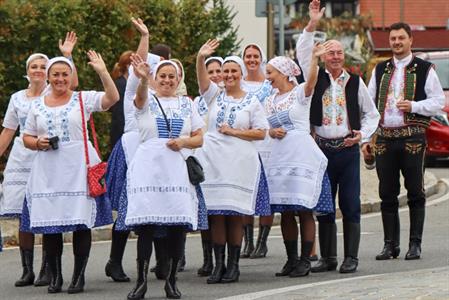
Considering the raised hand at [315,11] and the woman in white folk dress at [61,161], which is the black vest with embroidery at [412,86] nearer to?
the raised hand at [315,11]

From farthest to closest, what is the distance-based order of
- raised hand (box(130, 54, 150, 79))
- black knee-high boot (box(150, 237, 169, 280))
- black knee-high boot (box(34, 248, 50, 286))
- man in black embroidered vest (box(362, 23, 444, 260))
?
man in black embroidered vest (box(362, 23, 444, 260)) → black knee-high boot (box(34, 248, 50, 286)) → black knee-high boot (box(150, 237, 169, 280)) → raised hand (box(130, 54, 150, 79))

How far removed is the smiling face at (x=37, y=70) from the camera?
12648 mm

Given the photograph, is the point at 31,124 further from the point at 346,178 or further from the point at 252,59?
the point at 346,178

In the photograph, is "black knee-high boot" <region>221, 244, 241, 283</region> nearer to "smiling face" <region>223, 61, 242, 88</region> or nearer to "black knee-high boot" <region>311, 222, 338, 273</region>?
"black knee-high boot" <region>311, 222, 338, 273</region>

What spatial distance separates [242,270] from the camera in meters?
13.5

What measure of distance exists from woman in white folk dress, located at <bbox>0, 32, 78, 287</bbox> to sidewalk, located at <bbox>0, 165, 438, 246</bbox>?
10.6 ft

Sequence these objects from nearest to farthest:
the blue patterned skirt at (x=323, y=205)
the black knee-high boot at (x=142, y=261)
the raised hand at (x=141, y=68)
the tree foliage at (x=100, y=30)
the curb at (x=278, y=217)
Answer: the black knee-high boot at (x=142, y=261) < the raised hand at (x=141, y=68) < the blue patterned skirt at (x=323, y=205) < the curb at (x=278, y=217) < the tree foliage at (x=100, y=30)

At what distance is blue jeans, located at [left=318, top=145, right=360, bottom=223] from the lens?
13094 millimetres

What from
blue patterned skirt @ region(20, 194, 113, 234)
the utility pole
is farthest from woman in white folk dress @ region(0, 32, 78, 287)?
the utility pole

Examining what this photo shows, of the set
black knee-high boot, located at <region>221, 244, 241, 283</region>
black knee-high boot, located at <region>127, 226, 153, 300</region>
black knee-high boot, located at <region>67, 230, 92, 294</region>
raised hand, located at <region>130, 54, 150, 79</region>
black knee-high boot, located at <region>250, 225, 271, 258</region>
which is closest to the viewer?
black knee-high boot, located at <region>127, 226, 153, 300</region>

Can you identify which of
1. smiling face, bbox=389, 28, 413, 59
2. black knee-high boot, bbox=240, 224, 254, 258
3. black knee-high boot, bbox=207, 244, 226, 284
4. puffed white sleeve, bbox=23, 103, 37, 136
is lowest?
black knee-high boot, bbox=240, 224, 254, 258

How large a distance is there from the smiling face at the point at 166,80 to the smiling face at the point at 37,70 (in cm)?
138

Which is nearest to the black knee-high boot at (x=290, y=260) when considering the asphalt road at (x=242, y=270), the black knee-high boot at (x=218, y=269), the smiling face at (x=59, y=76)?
the asphalt road at (x=242, y=270)

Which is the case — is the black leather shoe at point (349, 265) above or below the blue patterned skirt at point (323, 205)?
below
